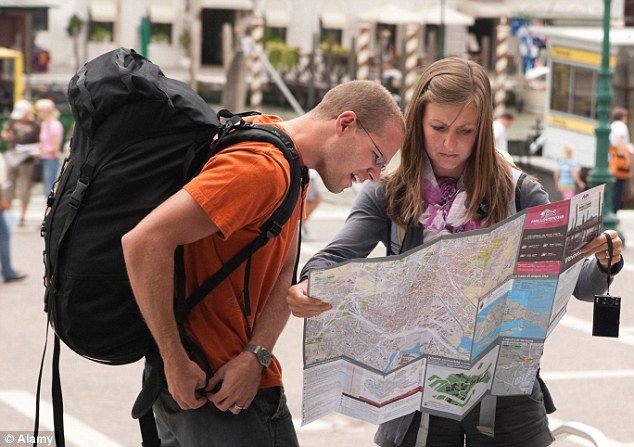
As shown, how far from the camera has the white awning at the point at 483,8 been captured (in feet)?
182

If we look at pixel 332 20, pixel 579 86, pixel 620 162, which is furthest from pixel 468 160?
pixel 332 20

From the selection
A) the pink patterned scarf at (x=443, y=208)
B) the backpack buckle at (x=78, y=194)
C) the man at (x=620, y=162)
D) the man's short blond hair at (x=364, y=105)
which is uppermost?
the man's short blond hair at (x=364, y=105)

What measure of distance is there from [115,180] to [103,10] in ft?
164

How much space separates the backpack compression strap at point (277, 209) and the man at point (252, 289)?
3cm

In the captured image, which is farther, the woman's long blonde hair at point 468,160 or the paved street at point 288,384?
the paved street at point 288,384

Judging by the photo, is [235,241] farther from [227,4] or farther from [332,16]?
[332,16]

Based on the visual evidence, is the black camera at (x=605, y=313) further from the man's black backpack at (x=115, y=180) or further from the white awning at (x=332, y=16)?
the white awning at (x=332, y=16)

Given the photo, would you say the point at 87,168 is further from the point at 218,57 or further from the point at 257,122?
the point at 218,57

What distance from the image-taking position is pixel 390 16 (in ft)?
169

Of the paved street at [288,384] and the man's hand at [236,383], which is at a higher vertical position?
the man's hand at [236,383]

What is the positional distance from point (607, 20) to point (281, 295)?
40.0 ft

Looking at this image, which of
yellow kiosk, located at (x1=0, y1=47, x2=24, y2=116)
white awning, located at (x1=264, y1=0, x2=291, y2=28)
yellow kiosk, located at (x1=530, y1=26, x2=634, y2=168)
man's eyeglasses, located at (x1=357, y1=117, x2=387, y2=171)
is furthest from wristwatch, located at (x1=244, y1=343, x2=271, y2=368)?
white awning, located at (x1=264, y1=0, x2=291, y2=28)

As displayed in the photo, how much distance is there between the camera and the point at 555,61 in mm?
24312

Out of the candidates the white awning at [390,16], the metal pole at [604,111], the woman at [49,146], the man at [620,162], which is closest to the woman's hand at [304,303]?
the metal pole at [604,111]
